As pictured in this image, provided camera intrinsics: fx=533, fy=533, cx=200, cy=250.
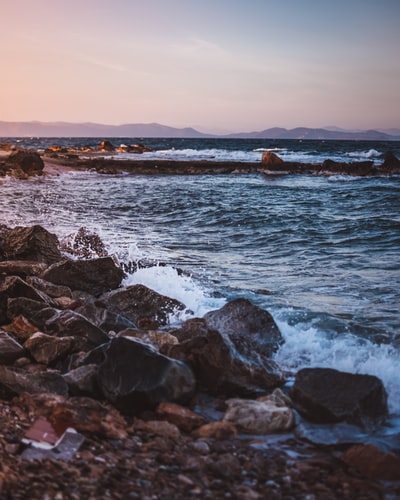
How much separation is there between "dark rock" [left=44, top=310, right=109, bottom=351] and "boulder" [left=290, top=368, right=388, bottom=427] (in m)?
1.86

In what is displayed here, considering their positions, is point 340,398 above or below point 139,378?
below

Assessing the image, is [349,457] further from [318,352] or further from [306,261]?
[306,261]

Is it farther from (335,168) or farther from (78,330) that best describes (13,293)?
(335,168)

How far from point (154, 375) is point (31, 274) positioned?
13.5ft

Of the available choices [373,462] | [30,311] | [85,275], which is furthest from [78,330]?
[373,462]

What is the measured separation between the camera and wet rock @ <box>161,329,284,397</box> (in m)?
4.16

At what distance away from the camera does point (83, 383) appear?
3.94m

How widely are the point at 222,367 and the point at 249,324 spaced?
1.33 metres

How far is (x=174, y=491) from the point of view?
275 centimetres

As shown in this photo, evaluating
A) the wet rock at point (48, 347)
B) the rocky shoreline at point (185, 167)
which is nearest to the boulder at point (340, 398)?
the wet rock at point (48, 347)

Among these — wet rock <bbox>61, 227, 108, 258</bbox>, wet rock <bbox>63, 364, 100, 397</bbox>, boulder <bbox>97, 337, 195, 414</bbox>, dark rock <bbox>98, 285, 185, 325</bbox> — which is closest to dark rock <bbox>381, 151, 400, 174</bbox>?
wet rock <bbox>61, 227, 108, 258</bbox>

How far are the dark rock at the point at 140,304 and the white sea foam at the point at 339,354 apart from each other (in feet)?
4.46

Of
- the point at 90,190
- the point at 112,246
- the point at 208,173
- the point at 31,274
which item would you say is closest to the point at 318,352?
the point at 31,274

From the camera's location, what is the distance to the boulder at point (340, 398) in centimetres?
369
